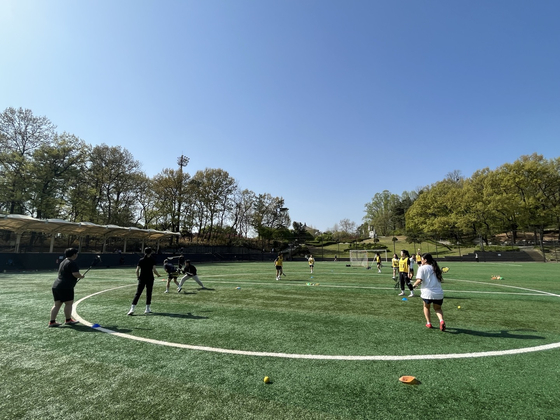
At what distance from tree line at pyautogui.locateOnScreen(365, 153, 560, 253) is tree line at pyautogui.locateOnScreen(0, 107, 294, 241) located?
4029 centimetres

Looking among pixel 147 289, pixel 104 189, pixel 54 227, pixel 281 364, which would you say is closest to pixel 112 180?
pixel 104 189

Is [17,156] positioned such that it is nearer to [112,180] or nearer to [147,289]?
[112,180]

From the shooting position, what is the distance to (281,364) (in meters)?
4.69

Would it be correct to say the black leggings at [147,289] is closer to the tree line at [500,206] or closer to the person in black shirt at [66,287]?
the person in black shirt at [66,287]

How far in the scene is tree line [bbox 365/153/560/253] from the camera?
50.3m

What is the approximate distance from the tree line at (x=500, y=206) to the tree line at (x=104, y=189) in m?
40.3

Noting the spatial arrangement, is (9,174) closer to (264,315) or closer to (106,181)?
(106,181)

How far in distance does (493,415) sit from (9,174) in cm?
4630

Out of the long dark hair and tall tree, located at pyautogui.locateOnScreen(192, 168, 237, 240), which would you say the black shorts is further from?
tall tree, located at pyautogui.locateOnScreen(192, 168, 237, 240)

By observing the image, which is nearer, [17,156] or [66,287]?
[66,287]

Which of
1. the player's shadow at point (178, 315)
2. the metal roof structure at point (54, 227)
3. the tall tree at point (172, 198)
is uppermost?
the tall tree at point (172, 198)

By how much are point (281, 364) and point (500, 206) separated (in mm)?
62773

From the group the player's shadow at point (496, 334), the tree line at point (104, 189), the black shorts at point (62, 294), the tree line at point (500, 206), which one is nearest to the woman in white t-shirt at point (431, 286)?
the player's shadow at point (496, 334)

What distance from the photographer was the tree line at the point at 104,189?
1318 inches
